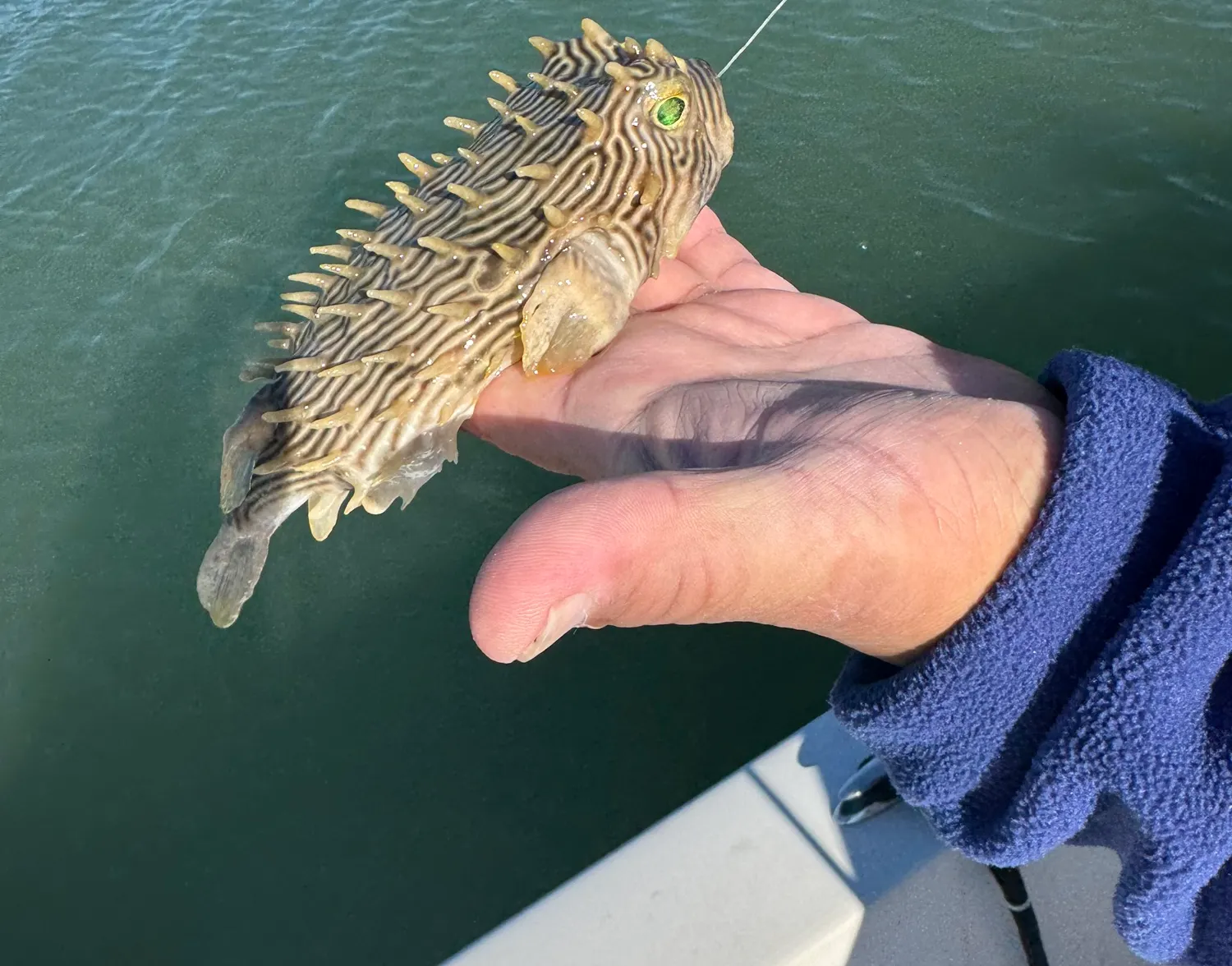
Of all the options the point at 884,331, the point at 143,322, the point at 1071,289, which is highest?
the point at 884,331

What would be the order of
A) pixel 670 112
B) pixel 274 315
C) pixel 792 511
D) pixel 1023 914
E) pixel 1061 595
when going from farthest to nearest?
pixel 274 315
pixel 670 112
pixel 1023 914
pixel 1061 595
pixel 792 511

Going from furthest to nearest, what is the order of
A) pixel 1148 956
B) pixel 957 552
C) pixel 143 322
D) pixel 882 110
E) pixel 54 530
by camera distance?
pixel 882 110, pixel 143 322, pixel 54 530, pixel 1148 956, pixel 957 552

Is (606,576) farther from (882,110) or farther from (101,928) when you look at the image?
(882,110)

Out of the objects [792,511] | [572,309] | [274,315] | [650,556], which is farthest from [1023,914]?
[274,315]

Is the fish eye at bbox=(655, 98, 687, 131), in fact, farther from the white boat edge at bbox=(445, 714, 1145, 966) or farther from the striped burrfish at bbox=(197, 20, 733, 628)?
the white boat edge at bbox=(445, 714, 1145, 966)

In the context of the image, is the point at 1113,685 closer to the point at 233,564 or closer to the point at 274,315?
the point at 233,564

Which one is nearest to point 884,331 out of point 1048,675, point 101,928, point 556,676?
point 1048,675
